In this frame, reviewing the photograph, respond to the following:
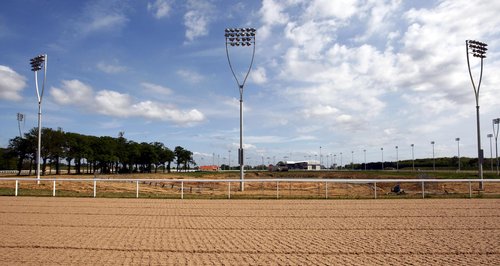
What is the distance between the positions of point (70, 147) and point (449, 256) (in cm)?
A: 7134

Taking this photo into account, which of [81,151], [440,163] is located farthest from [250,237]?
[440,163]

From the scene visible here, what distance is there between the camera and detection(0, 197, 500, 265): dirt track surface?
671cm

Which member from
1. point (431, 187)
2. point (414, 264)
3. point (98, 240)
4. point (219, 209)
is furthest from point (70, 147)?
point (414, 264)

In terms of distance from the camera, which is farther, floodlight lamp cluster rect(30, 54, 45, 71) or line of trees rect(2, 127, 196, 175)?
line of trees rect(2, 127, 196, 175)

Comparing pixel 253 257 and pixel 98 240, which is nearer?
pixel 253 257

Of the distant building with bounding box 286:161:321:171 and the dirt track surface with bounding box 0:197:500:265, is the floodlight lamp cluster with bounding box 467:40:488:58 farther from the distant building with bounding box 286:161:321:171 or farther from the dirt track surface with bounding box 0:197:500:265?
the distant building with bounding box 286:161:321:171

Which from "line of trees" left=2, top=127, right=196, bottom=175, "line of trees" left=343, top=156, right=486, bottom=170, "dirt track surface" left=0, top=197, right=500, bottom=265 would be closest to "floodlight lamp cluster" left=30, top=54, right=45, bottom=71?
"dirt track surface" left=0, top=197, right=500, bottom=265

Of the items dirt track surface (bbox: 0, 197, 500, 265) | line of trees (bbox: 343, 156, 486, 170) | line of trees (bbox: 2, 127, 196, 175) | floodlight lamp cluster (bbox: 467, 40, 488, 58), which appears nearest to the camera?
dirt track surface (bbox: 0, 197, 500, 265)

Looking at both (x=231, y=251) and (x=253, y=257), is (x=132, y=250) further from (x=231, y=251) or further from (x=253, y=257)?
(x=253, y=257)

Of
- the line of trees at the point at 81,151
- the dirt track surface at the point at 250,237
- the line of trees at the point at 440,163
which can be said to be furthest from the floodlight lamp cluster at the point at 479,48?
the line of trees at the point at 440,163

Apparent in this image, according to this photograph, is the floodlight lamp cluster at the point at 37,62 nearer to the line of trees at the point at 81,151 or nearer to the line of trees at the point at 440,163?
the line of trees at the point at 81,151

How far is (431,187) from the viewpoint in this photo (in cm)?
3503

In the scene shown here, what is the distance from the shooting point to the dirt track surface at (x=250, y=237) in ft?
22.0

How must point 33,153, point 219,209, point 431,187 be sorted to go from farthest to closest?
point 33,153 < point 431,187 < point 219,209
